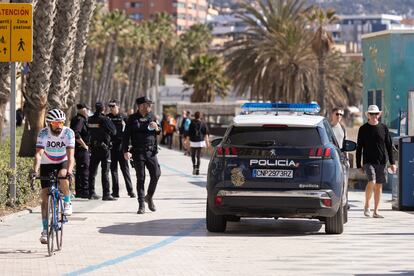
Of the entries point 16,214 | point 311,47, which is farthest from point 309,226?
Result: point 311,47

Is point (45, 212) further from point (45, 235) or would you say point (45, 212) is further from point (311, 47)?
point (311, 47)

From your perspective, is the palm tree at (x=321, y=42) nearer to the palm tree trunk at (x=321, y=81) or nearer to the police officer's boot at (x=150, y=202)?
the palm tree trunk at (x=321, y=81)

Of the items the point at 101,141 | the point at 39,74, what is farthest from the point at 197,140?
the point at 101,141

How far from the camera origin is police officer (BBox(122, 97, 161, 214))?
19672mm

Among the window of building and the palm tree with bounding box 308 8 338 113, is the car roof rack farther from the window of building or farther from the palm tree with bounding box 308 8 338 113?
the palm tree with bounding box 308 8 338 113

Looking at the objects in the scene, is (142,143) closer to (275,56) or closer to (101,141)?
(101,141)

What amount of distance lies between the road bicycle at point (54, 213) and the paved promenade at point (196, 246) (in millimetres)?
186

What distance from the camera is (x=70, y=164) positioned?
46.5 ft

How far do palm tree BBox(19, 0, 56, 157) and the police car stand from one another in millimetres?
11671

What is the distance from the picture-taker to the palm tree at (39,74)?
27109 mm

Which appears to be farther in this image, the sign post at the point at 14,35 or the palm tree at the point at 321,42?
the palm tree at the point at 321,42

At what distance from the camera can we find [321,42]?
6869cm

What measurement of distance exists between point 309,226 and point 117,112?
22.9 ft

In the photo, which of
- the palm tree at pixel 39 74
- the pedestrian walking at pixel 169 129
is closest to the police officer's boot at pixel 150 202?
the palm tree at pixel 39 74
